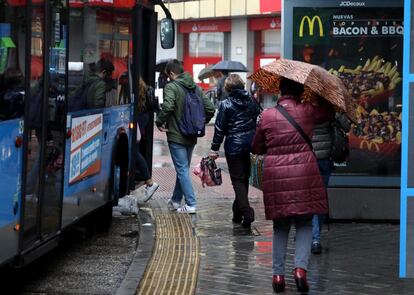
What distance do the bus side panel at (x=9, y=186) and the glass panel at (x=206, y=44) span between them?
3489cm

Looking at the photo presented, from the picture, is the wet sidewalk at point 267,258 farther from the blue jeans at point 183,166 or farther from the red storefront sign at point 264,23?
the red storefront sign at point 264,23

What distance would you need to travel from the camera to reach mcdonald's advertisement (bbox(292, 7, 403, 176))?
393 inches

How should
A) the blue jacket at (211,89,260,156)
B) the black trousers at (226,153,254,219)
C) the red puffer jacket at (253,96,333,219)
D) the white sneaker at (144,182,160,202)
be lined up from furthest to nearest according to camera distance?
the white sneaker at (144,182,160,202), the black trousers at (226,153,254,219), the blue jacket at (211,89,260,156), the red puffer jacket at (253,96,333,219)

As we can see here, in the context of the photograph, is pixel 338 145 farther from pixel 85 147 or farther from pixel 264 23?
pixel 264 23

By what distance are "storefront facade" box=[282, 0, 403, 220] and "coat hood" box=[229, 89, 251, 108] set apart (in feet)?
2.22

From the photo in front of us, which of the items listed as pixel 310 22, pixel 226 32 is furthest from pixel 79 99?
pixel 226 32

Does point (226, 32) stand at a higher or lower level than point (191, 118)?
higher

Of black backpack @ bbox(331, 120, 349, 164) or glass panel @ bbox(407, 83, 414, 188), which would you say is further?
black backpack @ bbox(331, 120, 349, 164)

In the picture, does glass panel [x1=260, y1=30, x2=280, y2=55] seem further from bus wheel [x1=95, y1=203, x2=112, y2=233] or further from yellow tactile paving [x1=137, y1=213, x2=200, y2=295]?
bus wheel [x1=95, y1=203, x2=112, y2=233]

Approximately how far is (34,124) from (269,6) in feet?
101

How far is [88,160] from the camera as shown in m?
8.27

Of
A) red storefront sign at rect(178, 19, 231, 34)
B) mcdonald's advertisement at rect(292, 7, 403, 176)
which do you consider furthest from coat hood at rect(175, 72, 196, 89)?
red storefront sign at rect(178, 19, 231, 34)

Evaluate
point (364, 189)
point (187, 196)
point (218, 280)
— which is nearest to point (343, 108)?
point (218, 280)

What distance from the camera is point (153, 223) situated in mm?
10148
